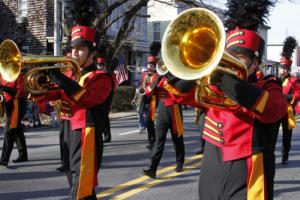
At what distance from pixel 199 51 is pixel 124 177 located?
437 cm

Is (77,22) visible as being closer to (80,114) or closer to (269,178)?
(80,114)

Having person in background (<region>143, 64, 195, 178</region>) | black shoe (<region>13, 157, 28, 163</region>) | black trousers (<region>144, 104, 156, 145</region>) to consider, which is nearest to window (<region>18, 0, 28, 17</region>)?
black trousers (<region>144, 104, 156, 145</region>)

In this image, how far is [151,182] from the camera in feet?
22.1

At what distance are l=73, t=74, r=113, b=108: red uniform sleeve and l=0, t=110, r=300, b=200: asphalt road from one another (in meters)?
2.26

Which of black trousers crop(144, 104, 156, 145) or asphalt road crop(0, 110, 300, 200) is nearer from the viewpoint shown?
asphalt road crop(0, 110, 300, 200)

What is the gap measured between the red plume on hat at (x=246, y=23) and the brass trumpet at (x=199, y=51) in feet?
1.02

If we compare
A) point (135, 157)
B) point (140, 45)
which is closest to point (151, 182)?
point (135, 157)

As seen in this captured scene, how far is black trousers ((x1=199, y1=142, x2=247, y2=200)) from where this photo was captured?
3055mm

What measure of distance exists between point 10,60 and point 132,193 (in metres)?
2.49

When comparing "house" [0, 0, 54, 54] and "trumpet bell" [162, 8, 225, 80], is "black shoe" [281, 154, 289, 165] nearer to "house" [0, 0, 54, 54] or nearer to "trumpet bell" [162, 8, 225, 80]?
"trumpet bell" [162, 8, 225, 80]

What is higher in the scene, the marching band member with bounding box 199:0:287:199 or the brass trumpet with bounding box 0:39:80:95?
the brass trumpet with bounding box 0:39:80:95

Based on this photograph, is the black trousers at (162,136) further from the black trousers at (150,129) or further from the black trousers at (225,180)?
the black trousers at (225,180)

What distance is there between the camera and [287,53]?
10078 mm

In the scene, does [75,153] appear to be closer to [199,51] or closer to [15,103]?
[199,51]
